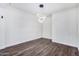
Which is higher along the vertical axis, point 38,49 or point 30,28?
point 30,28

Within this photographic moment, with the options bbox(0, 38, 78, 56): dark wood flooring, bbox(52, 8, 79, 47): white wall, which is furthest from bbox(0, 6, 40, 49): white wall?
Result: bbox(52, 8, 79, 47): white wall

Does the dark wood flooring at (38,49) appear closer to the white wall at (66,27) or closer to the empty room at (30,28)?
the empty room at (30,28)

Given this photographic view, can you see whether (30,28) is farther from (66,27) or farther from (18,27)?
(66,27)

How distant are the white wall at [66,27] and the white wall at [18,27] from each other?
57 cm

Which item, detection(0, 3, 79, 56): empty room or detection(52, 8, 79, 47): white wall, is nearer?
detection(0, 3, 79, 56): empty room

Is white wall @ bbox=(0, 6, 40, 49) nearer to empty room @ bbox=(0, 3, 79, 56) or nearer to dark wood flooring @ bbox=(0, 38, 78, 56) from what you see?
empty room @ bbox=(0, 3, 79, 56)

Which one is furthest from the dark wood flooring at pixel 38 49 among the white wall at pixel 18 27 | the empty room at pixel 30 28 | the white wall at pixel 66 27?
the white wall at pixel 66 27

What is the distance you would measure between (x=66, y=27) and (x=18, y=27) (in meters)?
1.40

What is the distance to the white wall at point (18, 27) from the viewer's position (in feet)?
6.17

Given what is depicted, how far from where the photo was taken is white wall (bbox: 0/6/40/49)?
1.88 m

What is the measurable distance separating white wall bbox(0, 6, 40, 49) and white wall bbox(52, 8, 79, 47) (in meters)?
0.57

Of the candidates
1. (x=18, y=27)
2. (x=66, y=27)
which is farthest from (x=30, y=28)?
(x=66, y=27)

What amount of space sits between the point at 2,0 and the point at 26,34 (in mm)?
996

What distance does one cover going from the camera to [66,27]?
98.0 inches
